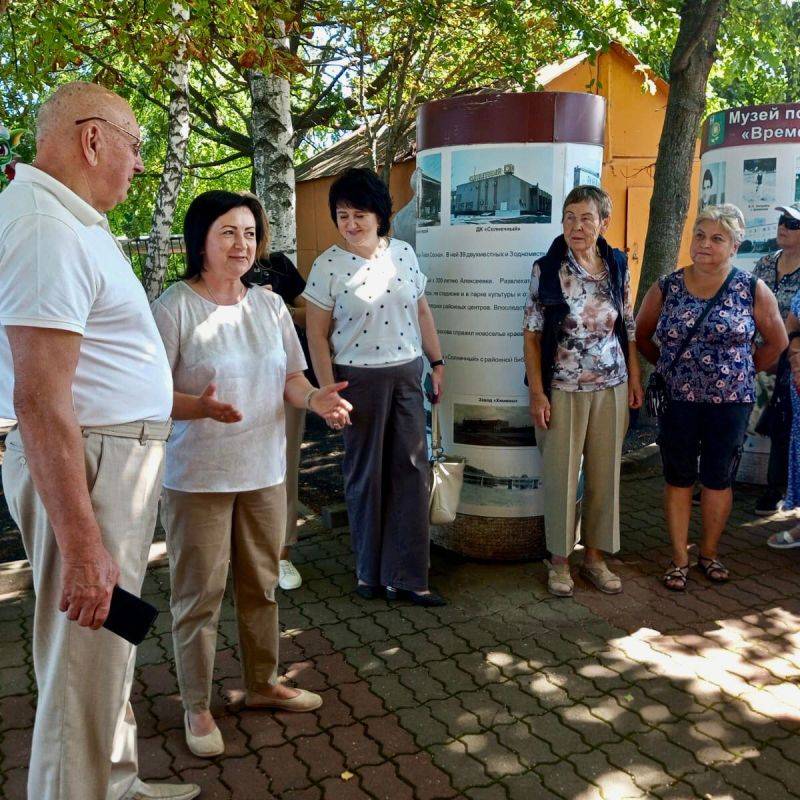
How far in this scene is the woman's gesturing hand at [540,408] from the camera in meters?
4.58

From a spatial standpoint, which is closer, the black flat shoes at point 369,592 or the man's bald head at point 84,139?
the man's bald head at point 84,139

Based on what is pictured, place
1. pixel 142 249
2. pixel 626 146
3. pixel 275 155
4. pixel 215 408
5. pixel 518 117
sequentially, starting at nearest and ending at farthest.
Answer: pixel 215 408
pixel 518 117
pixel 275 155
pixel 626 146
pixel 142 249

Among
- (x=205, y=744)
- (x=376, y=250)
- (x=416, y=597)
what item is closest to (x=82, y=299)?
(x=205, y=744)

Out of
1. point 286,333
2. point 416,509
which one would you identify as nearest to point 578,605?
point 416,509

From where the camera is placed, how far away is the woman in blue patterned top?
457cm

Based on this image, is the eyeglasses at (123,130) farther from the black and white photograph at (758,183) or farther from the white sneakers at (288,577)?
the black and white photograph at (758,183)

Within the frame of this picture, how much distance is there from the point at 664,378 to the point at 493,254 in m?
1.18

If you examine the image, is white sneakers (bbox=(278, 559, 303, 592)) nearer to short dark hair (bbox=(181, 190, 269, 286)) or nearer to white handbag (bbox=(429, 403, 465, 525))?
white handbag (bbox=(429, 403, 465, 525))

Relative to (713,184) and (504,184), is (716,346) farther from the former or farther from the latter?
(713,184)

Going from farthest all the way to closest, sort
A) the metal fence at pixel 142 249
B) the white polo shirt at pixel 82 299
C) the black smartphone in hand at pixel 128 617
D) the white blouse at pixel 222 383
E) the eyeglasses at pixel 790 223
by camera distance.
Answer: the metal fence at pixel 142 249 < the eyeglasses at pixel 790 223 < the white blouse at pixel 222 383 < the black smartphone in hand at pixel 128 617 < the white polo shirt at pixel 82 299

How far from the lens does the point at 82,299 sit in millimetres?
2131

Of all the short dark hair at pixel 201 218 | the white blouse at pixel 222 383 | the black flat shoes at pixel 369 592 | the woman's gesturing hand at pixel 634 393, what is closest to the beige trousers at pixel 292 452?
the black flat shoes at pixel 369 592

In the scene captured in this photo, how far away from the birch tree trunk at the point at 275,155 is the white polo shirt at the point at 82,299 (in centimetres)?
447

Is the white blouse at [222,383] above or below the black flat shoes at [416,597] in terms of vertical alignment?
above
